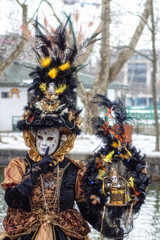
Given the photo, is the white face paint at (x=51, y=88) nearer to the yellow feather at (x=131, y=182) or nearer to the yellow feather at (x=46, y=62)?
the yellow feather at (x=46, y=62)

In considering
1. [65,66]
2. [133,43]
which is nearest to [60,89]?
[65,66]

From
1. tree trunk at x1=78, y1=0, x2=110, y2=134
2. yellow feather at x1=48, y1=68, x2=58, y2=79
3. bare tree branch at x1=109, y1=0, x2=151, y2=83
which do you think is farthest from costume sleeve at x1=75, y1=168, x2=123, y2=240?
tree trunk at x1=78, y1=0, x2=110, y2=134

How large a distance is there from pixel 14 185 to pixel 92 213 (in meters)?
0.68

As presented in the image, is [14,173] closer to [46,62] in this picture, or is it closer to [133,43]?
[46,62]

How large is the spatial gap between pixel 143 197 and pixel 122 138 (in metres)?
0.51

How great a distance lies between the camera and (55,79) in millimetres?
4172

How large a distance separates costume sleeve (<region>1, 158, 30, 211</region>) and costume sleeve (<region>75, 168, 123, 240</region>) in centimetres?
45

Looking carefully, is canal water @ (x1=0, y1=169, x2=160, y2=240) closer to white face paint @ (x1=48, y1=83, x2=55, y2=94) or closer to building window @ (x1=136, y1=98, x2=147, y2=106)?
white face paint @ (x1=48, y1=83, x2=55, y2=94)

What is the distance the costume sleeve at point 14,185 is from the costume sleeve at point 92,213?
451 mm

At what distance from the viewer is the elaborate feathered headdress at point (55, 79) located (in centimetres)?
409

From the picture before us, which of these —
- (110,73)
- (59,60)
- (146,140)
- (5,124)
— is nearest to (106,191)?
(59,60)

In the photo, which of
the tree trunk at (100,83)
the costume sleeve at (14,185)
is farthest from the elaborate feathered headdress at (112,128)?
the tree trunk at (100,83)

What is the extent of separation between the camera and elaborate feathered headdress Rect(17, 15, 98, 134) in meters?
4.09

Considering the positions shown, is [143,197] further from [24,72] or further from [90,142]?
[24,72]
